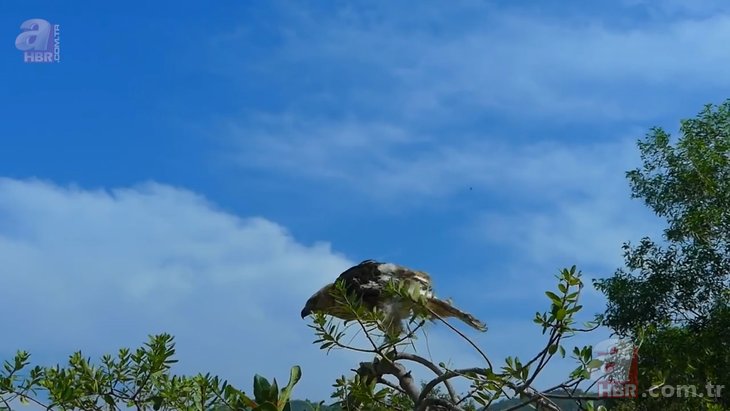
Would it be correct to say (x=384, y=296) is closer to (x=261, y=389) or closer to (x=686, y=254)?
(x=261, y=389)

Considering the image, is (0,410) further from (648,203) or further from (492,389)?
(648,203)

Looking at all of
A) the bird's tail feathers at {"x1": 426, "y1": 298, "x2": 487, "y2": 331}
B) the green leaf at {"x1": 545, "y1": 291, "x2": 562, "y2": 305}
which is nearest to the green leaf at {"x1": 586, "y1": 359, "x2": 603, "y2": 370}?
the green leaf at {"x1": 545, "y1": 291, "x2": 562, "y2": 305}

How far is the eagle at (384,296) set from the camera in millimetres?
3447

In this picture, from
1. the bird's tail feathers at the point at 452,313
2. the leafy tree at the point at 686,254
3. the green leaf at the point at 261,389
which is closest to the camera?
the green leaf at the point at 261,389

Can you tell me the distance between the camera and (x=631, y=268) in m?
12.9

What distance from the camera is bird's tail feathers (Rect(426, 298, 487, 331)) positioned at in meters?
3.76

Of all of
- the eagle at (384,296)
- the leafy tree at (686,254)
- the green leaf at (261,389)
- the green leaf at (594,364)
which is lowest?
the green leaf at (261,389)

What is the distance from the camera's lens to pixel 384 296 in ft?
11.5

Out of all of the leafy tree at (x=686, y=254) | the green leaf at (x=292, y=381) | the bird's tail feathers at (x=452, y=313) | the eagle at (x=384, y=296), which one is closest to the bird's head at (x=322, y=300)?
the eagle at (x=384, y=296)

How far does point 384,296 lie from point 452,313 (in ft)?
1.46

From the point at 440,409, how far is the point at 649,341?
8.45 metres

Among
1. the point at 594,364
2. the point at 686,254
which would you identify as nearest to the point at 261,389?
the point at 594,364

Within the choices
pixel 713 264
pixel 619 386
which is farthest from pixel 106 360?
pixel 713 264

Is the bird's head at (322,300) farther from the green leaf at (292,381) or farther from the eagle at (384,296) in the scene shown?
the green leaf at (292,381)
